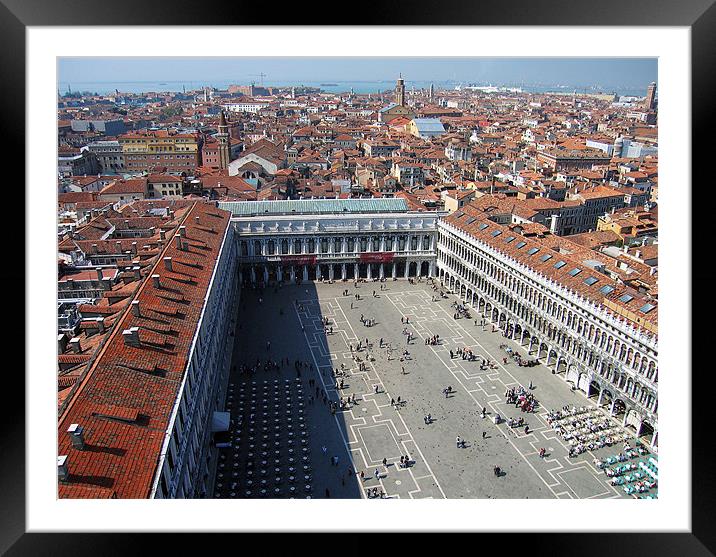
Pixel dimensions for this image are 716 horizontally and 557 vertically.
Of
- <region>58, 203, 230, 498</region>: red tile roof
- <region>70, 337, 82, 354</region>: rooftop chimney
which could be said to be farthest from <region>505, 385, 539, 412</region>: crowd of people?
<region>70, 337, 82, 354</region>: rooftop chimney

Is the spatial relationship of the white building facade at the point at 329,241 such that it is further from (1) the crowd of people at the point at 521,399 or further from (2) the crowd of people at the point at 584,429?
(2) the crowd of people at the point at 584,429

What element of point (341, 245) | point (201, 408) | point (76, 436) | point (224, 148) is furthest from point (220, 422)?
point (224, 148)

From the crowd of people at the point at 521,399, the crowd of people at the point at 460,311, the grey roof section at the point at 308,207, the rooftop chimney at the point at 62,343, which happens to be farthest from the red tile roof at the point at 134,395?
the grey roof section at the point at 308,207

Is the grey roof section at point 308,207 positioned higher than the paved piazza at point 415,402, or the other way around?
the grey roof section at point 308,207

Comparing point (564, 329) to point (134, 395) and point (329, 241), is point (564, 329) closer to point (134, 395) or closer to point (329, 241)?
point (329, 241)

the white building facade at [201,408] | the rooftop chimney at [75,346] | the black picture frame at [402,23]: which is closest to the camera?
the black picture frame at [402,23]

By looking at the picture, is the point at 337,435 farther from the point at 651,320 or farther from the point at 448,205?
the point at 448,205

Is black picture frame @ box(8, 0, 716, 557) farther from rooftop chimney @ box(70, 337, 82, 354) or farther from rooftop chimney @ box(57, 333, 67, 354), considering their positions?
rooftop chimney @ box(57, 333, 67, 354)
